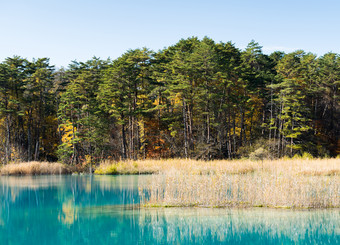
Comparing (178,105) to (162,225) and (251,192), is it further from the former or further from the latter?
(162,225)

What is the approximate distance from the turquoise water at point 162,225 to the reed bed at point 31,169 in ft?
53.0

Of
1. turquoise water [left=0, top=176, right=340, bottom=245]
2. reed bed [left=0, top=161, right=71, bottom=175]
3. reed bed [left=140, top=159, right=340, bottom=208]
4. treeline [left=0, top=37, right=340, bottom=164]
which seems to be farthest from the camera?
treeline [left=0, top=37, right=340, bottom=164]

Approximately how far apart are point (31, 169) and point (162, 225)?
2228 centimetres

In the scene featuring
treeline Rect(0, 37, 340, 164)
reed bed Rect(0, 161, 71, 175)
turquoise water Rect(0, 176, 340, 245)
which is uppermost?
treeline Rect(0, 37, 340, 164)

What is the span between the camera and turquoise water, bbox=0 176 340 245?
9203mm

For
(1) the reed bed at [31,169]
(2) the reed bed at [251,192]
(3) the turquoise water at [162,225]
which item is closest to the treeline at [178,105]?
(1) the reed bed at [31,169]

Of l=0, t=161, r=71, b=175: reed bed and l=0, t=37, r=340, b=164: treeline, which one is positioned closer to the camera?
l=0, t=161, r=71, b=175: reed bed

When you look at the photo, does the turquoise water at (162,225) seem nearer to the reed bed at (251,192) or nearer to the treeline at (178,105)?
the reed bed at (251,192)

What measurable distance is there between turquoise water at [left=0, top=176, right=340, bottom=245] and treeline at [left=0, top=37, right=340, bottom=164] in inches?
812

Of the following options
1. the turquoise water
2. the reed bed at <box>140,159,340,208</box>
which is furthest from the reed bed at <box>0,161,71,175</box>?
the reed bed at <box>140,159,340,208</box>

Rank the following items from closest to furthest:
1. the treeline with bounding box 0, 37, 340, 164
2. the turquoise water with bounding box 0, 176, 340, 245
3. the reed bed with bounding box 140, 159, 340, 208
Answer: the turquoise water with bounding box 0, 176, 340, 245
the reed bed with bounding box 140, 159, 340, 208
the treeline with bounding box 0, 37, 340, 164

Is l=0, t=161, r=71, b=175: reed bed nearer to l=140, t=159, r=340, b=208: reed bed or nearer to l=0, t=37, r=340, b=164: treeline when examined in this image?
l=0, t=37, r=340, b=164: treeline

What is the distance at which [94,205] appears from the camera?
14609 mm

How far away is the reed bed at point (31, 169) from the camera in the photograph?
96.8 feet
